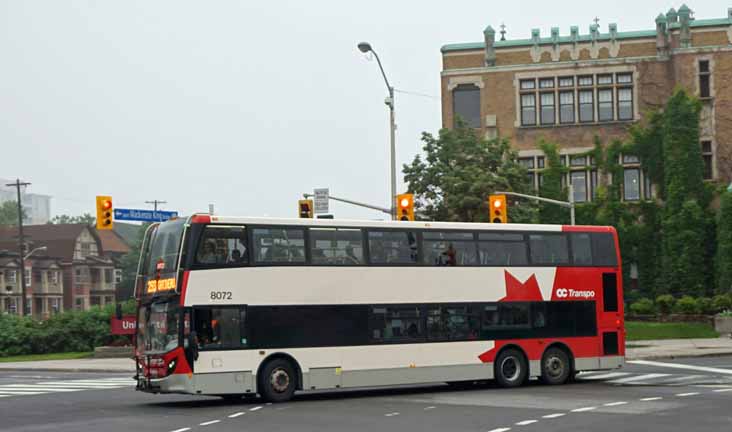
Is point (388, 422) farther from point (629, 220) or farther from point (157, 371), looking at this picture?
point (629, 220)

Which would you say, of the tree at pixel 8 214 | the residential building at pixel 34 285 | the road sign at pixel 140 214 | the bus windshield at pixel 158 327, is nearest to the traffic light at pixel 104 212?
the road sign at pixel 140 214

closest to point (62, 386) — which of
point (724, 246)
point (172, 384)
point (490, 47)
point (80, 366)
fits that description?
point (80, 366)

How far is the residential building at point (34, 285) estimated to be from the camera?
3905 inches

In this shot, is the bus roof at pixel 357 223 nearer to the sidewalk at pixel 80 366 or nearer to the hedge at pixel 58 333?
the sidewalk at pixel 80 366

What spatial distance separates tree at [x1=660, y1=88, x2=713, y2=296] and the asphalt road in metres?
26.7

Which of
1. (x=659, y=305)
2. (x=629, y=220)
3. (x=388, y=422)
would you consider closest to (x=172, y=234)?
(x=388, y=422)

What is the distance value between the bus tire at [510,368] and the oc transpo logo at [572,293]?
A: 1718mm

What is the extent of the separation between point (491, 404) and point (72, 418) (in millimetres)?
7839

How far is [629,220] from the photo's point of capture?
2304 inches

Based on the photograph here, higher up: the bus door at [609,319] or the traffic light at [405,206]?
the traffic light at [405,206]

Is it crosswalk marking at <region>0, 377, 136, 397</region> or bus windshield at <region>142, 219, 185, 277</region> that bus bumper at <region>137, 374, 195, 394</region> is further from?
crosswalk marking at <region>0, 377, 136, 397</region>

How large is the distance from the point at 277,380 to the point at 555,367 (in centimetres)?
737

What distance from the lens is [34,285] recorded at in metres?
103

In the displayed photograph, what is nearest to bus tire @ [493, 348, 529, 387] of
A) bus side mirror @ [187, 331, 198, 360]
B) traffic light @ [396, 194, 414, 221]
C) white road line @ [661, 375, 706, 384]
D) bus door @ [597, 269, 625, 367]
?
bus door @ [597, 269, 625, 367]
